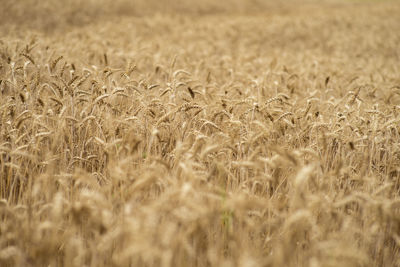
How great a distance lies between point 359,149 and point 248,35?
10760 mm

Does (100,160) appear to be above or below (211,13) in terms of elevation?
below

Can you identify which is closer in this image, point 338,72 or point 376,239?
point 376,239

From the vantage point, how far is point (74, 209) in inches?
59.7

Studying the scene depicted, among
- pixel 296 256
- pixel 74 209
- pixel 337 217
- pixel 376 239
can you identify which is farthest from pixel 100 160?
pixel 376 239

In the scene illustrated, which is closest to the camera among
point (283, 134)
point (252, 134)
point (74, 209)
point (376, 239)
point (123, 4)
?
point (74, 209)

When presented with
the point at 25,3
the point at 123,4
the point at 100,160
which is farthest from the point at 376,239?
the point at 123,4

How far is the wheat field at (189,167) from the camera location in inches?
62.4

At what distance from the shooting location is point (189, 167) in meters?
1.70

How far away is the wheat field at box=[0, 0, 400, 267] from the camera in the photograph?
1.59m

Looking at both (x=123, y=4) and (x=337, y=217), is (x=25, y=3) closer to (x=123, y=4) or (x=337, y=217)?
(x=123, y=4)

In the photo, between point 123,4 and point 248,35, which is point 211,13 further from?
point 248,35

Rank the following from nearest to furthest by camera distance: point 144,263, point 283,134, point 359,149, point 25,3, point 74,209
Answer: point 74,209 < point 144,263 < point 359,149 < point 283,134 < point 25,3

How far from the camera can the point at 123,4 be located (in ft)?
56.6

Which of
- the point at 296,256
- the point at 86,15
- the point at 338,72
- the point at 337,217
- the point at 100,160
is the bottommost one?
the point at 296,256
